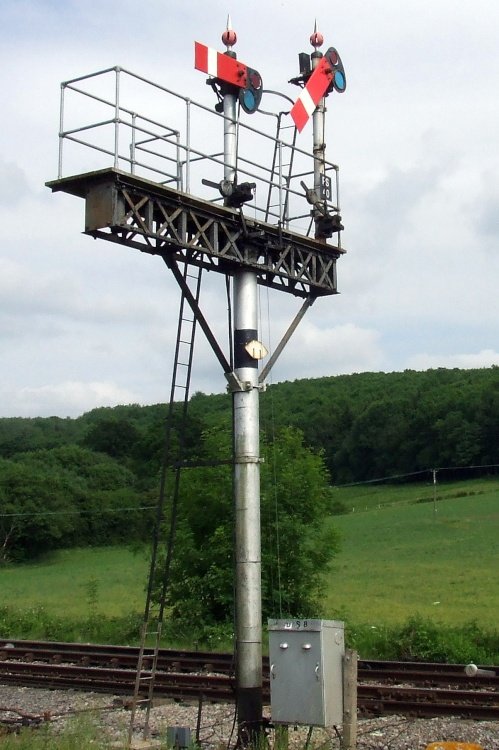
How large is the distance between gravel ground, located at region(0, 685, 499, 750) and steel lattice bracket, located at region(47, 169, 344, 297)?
5.65 meters

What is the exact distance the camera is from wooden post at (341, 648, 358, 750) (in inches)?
386

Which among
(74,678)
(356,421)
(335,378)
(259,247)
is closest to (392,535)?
(74,678)

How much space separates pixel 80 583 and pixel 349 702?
42019 mm

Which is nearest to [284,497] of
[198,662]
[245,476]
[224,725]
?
[198,662]

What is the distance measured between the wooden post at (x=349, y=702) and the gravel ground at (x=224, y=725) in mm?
254

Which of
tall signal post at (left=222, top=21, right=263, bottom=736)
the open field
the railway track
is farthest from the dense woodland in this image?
tall signal post at (left=222, top=21, right=263, bottom=736)

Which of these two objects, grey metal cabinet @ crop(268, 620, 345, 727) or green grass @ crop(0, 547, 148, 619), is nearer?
grey metal cabinet @ crop(268, 620, 345, 727)

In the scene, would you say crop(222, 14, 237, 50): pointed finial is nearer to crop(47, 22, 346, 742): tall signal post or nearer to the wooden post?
crop(47, 22, 346, 742): tall signal post

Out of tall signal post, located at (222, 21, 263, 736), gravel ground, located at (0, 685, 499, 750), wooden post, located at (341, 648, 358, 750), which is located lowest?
gravel ground, located at (0, 685, 499, 750)

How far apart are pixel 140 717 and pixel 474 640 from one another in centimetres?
887

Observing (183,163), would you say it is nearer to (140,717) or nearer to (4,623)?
(140,717)

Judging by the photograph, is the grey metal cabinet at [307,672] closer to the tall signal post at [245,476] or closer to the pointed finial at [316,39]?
the tall signal post at [245,476]

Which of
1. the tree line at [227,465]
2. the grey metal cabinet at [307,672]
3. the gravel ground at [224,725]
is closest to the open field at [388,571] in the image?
the tree line at [227,465]

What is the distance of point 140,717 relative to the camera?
40.8ft
